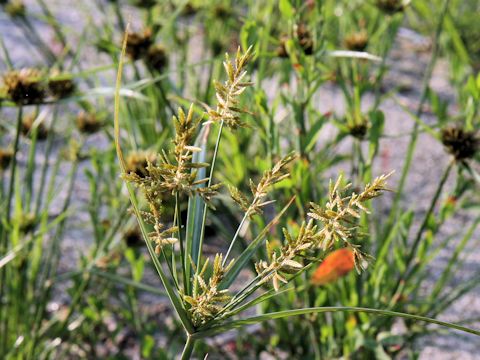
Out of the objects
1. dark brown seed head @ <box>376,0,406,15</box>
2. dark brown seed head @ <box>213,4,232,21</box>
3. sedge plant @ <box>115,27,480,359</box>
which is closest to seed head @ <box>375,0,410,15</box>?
dark brown seed head @ <box>376,0,406,15</box>

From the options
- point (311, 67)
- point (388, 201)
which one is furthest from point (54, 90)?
point (388, 201)

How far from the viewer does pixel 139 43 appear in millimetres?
994

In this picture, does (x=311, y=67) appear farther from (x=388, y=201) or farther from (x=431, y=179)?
(x=431, y=179)

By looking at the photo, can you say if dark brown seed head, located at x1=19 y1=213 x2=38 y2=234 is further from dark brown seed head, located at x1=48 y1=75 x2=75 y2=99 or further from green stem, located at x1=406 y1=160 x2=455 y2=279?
green stem, located at x1=406 y1=160 x2=455 y2=279

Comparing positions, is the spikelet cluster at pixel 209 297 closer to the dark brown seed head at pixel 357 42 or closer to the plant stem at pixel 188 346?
the plant stem at pixel 188 346

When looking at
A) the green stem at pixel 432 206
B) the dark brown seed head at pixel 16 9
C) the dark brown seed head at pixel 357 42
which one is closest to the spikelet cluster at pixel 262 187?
the green stem at pixel 432 206

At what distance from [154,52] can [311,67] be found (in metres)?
0.36

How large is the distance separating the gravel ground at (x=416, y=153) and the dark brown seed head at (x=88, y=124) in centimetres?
15

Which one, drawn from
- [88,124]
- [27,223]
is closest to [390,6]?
[88,124]

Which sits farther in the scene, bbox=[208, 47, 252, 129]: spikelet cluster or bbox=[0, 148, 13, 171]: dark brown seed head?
bbox=[0, 148, 13, 171]: dark brown seed head

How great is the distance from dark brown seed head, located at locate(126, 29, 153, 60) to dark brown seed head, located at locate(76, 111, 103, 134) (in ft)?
0.44

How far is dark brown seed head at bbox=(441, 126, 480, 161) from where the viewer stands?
0.80m

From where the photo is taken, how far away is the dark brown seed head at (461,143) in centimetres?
80

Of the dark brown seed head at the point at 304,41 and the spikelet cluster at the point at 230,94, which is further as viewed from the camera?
the dark brown seed head at the point at 304,41
